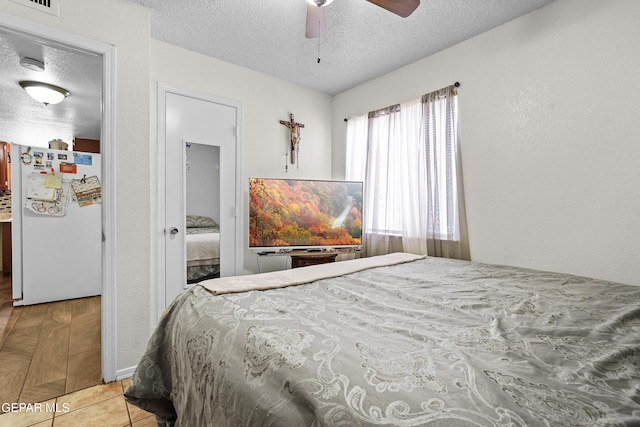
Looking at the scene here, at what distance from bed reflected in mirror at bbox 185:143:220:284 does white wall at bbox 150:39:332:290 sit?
271 millimetres

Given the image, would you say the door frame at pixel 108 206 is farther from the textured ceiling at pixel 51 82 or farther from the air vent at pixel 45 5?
the air vent at pixel 45 5

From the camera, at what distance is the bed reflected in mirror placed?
2684 millimetres

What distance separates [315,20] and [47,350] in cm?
309

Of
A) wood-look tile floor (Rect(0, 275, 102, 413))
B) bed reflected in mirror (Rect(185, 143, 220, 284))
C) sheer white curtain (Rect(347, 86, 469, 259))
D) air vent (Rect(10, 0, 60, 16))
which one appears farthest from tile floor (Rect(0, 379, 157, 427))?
sheer white curtain (Rect(347, 86, 469, 259))

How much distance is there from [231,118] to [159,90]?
0.65 metres

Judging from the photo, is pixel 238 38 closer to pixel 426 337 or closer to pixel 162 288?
pixel 162 288

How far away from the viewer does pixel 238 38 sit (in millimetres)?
2473

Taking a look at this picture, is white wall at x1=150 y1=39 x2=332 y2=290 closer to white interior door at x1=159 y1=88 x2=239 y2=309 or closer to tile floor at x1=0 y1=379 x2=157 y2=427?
white interior door at x1=159 y1=88 x2=239 y2=309

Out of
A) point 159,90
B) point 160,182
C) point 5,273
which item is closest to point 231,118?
point 159,90

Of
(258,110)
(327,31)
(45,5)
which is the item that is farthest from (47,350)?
(327,31)

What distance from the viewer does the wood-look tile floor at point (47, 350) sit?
6.05 feet

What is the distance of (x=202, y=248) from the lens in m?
2.77

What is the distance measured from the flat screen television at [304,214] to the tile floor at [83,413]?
1408mm

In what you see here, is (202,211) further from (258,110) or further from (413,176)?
(413,176)
